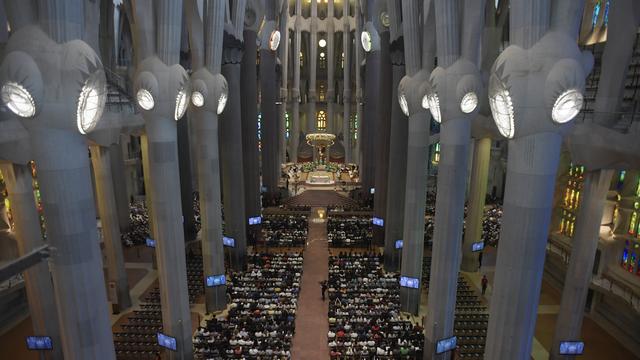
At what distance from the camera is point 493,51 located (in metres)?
19.6

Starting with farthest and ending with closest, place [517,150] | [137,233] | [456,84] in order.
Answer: [137,233] → [456,84] → [517,150]

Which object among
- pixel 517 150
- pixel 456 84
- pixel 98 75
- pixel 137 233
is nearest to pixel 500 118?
pixel 517 150

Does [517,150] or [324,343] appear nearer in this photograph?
[517,150]

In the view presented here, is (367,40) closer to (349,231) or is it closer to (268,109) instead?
(268,109)

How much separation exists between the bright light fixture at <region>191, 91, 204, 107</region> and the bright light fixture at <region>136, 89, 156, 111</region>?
3787 millimetres

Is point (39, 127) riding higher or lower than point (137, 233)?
higher

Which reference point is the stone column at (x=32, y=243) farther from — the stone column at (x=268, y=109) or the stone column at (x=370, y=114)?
the stone column at (x=370, y=114)

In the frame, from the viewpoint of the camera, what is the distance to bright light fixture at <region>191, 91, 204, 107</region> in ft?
52.2

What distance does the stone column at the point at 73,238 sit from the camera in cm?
757

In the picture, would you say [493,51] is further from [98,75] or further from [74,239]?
[74,239]

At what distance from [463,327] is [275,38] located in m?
26.6

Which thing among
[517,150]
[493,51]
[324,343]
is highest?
[493,51]

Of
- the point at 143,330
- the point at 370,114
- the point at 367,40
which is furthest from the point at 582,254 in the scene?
the point at 367,40

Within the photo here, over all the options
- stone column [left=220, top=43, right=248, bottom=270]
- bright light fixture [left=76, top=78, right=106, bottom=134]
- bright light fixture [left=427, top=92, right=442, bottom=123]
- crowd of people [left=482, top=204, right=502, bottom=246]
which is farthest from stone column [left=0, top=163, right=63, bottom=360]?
crowd of people [left=482, top=204, right=502, bottom=246]
